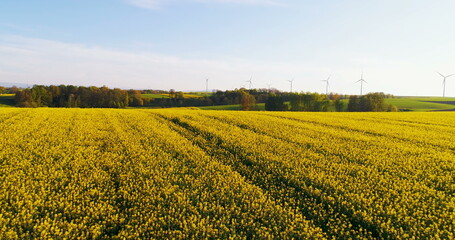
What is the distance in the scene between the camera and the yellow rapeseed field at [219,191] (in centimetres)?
686

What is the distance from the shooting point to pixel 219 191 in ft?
29.6

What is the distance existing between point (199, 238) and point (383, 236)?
203 inches

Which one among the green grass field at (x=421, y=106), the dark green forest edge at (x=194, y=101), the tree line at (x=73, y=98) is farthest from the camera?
the tree line at (x=73, y=98)

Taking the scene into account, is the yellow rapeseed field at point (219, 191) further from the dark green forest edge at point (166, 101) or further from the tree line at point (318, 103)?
the dark green forest edge at point (166, 101)

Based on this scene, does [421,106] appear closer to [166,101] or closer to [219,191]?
[166,101]

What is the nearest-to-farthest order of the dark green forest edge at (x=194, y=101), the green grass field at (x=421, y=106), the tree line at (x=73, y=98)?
1. the dark green forest edge at (x=194, y=101)
2. the green grass field at (x=421, y=106)
3. the tree line at (x=73, y=98)

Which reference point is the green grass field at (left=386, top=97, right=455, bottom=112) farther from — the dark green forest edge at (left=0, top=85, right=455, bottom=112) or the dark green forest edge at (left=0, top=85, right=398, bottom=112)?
the dark green forest edge at (left=0, top=85, right=398, bottom=112)

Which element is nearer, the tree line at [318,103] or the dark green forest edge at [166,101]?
the tree line at [318,103]

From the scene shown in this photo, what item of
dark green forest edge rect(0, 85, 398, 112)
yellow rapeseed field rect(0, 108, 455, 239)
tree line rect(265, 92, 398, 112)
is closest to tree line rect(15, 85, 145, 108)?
dark green forest edge rect(0, 85, 398, 112)

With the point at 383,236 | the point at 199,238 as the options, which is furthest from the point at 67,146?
the point at 383,236

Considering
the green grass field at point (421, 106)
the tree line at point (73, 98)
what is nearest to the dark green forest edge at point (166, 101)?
the tree line at point (73, 98)

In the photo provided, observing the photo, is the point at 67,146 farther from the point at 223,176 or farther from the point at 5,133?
the point at 223,176

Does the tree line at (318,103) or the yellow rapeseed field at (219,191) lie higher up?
the tree line at (318,103)

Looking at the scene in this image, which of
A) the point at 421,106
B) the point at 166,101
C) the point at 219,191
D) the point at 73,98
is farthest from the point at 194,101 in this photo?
the point at 219,191
